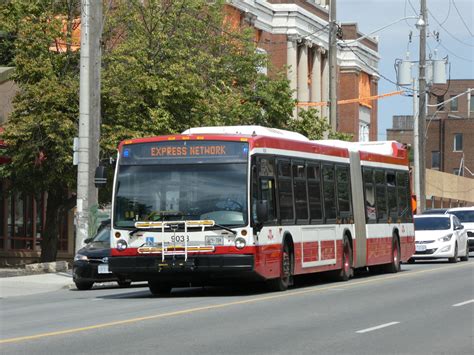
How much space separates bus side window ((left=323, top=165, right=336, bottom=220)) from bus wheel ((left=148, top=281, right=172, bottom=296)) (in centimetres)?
421

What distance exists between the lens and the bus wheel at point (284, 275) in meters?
23.7

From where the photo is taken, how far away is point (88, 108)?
29500 mm

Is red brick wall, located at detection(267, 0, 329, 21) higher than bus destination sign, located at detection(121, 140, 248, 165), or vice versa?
red brick wall, located at detection(267, 0, 329, 21)

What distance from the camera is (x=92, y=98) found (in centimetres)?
2961

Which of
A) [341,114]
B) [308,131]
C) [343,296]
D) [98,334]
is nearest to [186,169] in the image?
[343,296]

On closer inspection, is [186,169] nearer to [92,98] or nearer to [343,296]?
[343,296]

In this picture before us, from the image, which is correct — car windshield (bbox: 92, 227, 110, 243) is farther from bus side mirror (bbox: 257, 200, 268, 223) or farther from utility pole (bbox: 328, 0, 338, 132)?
utility pole (bbox: 328, 0, 338, 132)

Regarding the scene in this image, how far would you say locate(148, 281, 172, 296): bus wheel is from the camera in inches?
947

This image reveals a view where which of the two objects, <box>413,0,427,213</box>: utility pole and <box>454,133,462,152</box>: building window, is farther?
<box>454,133,462,152</box>: building window

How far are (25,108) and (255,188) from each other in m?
12.8

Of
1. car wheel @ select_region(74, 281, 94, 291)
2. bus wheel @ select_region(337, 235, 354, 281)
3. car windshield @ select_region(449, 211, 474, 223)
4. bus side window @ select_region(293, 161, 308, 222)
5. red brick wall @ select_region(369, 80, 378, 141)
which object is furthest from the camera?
red brick wall @ select_region(369, 80, 378, 141)

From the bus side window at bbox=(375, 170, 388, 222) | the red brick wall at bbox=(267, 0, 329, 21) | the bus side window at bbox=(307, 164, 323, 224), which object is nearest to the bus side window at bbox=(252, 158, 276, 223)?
the bus side window at bbox=(307, 164, 323, 224)

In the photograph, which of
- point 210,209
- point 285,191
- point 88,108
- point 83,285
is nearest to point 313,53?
point 88,108

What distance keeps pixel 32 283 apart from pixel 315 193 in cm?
730
